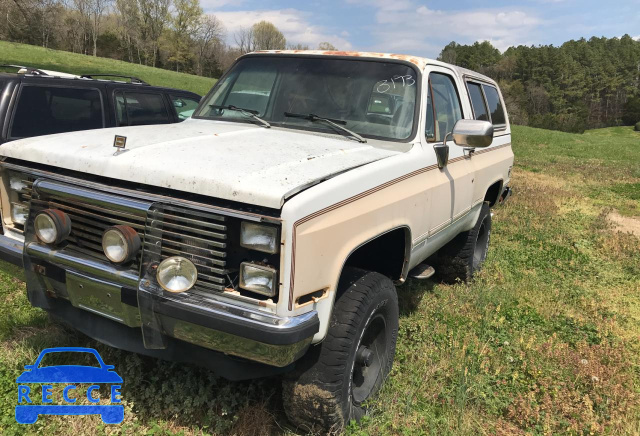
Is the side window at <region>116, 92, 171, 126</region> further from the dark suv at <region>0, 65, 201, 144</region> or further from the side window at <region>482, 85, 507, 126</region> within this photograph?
the side window at <region>482, 85, 507, 126</region>

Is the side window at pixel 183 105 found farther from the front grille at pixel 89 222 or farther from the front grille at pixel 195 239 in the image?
the front grille at pixel 195 239

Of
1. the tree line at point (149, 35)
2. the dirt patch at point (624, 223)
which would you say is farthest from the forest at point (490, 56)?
the dirt patch at point (624, 223)

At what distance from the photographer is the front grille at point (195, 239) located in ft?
6.93

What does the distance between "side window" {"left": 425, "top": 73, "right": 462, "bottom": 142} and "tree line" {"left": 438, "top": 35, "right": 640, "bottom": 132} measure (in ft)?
265

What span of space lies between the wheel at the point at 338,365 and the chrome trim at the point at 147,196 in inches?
31.5

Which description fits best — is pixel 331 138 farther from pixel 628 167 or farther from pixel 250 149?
pixel 628 167

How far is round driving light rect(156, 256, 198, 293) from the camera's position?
83.0 inches

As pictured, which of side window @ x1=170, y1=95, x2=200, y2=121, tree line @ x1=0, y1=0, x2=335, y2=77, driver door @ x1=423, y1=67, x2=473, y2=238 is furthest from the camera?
tree line @ x1=0, y1=0, x2=335, y2=77

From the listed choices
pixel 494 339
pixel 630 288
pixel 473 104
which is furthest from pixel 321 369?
pixel 630 288

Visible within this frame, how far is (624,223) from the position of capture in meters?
8.19

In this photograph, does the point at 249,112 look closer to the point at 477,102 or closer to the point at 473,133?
the point at 473,133

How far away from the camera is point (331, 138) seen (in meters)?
3.20

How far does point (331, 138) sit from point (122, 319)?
169cm

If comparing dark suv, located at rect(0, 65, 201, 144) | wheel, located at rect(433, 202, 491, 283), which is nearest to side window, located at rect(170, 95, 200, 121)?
dark suv, located at rect(0, 65, 201, 144)
